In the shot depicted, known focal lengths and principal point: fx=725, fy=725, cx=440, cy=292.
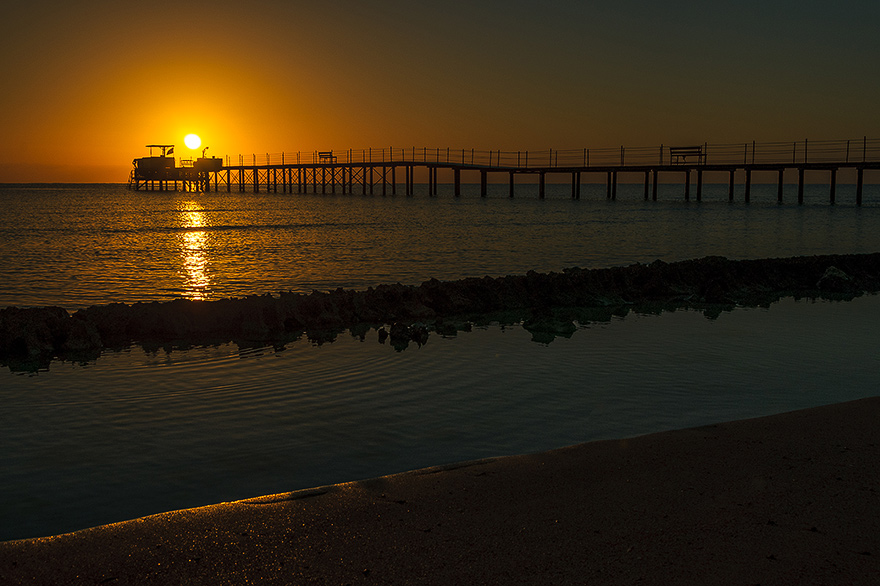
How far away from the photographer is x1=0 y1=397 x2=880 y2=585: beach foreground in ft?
9.46

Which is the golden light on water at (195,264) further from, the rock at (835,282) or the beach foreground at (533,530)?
the rock at (835,282)

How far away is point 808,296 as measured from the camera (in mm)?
12234

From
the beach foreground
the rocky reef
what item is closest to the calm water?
the rocky reef

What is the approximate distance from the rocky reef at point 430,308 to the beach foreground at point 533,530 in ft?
14.4

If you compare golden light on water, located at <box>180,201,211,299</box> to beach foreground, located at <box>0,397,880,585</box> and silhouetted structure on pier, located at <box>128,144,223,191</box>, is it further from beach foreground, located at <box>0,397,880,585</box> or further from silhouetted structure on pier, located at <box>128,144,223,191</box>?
silhouetted structure on pier, located at <box>128,144,223,191</box>

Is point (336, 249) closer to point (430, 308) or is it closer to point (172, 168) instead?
point (430, 308)

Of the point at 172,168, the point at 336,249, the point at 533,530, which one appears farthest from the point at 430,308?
the point at 172,168

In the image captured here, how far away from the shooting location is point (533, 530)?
3.27 m

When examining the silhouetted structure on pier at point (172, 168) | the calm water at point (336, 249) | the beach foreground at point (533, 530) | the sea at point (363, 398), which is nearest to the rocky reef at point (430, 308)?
the sea at point (363, 398)

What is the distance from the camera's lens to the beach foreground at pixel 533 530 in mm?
2883

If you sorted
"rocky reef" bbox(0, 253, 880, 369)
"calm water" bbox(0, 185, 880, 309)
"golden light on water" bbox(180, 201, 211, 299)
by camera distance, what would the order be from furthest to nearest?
"calm water" bbox(0, 185, 880, 309) → "golden light on water" bbox(180, 201, 211, 299) → "rocky reef" bbox(0, 253, 880, 369)

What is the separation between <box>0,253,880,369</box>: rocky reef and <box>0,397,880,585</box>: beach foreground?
4.39m

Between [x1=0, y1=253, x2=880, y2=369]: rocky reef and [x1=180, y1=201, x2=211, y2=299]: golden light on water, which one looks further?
[x1=180, y1=201, x2=211, y2=299]: golden light on water

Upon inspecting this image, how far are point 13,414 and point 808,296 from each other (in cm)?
1163
